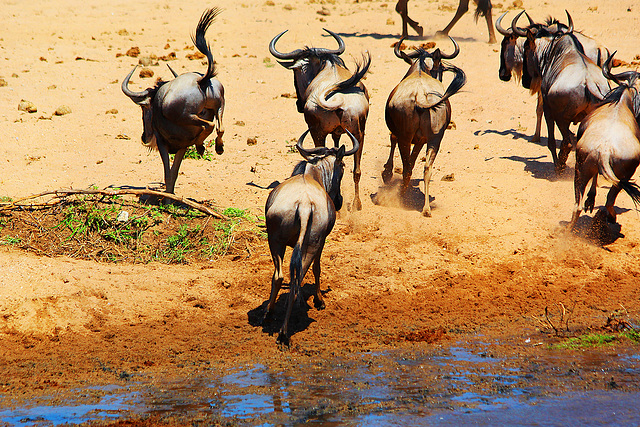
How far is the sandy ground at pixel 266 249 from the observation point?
19.1ft

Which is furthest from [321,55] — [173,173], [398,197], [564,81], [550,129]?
[550,129]

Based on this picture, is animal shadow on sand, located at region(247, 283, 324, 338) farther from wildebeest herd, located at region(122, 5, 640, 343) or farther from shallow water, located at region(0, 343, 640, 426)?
shallow water, located at region(0, 343, 640, 426)

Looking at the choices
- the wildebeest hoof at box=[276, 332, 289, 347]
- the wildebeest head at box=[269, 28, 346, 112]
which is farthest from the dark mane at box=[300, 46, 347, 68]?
the wildebeest hoof at box=[276, 332, 289, 347]

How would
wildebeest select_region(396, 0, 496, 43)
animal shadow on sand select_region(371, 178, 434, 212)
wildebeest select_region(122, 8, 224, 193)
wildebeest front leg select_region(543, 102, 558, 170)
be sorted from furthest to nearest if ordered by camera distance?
wildebeest select_region(396, 0, 496, 43) → wildebeest front leg select_region(543, 102, 558, 170) → animal shadow on sand select_region(371, 178, 434, 212) → wildebeest select_region(122, 8, 224, 193)

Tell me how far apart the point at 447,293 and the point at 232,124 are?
23.6 ft

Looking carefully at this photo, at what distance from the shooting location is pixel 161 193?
8.18 metres

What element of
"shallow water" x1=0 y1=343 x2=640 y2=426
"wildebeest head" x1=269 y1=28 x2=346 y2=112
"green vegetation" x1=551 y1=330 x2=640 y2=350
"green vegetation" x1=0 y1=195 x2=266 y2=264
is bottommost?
"green vegetation" x1=0 y1=195 x2=266 y2=264

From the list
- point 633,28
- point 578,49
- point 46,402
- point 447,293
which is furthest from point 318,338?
point 633,28

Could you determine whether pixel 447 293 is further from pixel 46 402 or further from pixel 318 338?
pixel 46 402

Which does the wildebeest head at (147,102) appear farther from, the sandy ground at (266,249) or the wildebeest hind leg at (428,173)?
the wildebeest hind leg at (428,173)

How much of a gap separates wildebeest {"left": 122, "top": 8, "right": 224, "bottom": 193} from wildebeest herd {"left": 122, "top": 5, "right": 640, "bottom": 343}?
0.01 meters

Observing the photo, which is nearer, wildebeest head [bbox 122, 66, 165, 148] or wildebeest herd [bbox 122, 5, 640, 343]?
wildebeest herd [bbox 122, 5, 640, 343]

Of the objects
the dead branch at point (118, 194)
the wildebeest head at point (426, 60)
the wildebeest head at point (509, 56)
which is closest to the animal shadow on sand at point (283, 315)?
the dead branch at point (118, 194)

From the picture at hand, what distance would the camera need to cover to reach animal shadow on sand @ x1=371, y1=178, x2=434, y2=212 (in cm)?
929
